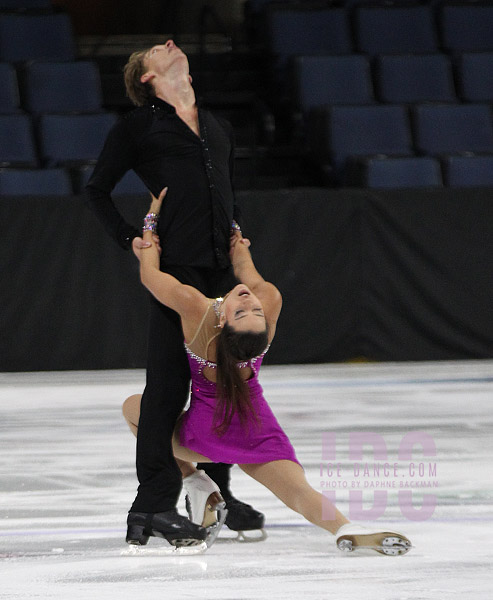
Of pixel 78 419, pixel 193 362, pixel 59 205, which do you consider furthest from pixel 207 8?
pixel 193 362

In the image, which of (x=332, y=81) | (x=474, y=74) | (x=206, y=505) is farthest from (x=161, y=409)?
(x=474, y=74)

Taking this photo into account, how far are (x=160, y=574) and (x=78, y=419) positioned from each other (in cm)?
233

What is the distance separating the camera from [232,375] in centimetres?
261

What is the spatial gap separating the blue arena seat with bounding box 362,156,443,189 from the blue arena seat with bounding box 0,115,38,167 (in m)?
2.25

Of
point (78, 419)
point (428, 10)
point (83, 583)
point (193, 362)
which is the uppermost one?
point (428, 10)

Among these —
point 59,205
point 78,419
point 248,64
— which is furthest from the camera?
point 248,64

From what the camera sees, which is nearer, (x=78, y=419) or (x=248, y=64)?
(x=78, y=419)

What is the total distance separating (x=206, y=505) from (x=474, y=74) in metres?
6.16

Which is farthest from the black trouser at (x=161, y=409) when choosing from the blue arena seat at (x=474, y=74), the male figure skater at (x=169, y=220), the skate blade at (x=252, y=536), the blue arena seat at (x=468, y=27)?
the blue arena seat at (x=468, y=27)

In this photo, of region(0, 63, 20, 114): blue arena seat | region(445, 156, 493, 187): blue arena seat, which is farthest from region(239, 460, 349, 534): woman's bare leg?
→ region(0, 63, 20, 114): blue arena seat

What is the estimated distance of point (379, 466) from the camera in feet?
11.9

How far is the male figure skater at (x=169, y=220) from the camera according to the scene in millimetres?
2646

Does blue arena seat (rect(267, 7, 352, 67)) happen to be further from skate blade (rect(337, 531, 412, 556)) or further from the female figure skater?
skate blade (rect(337, 531, 412, 556))

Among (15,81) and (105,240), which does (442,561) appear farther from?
(15,81)
